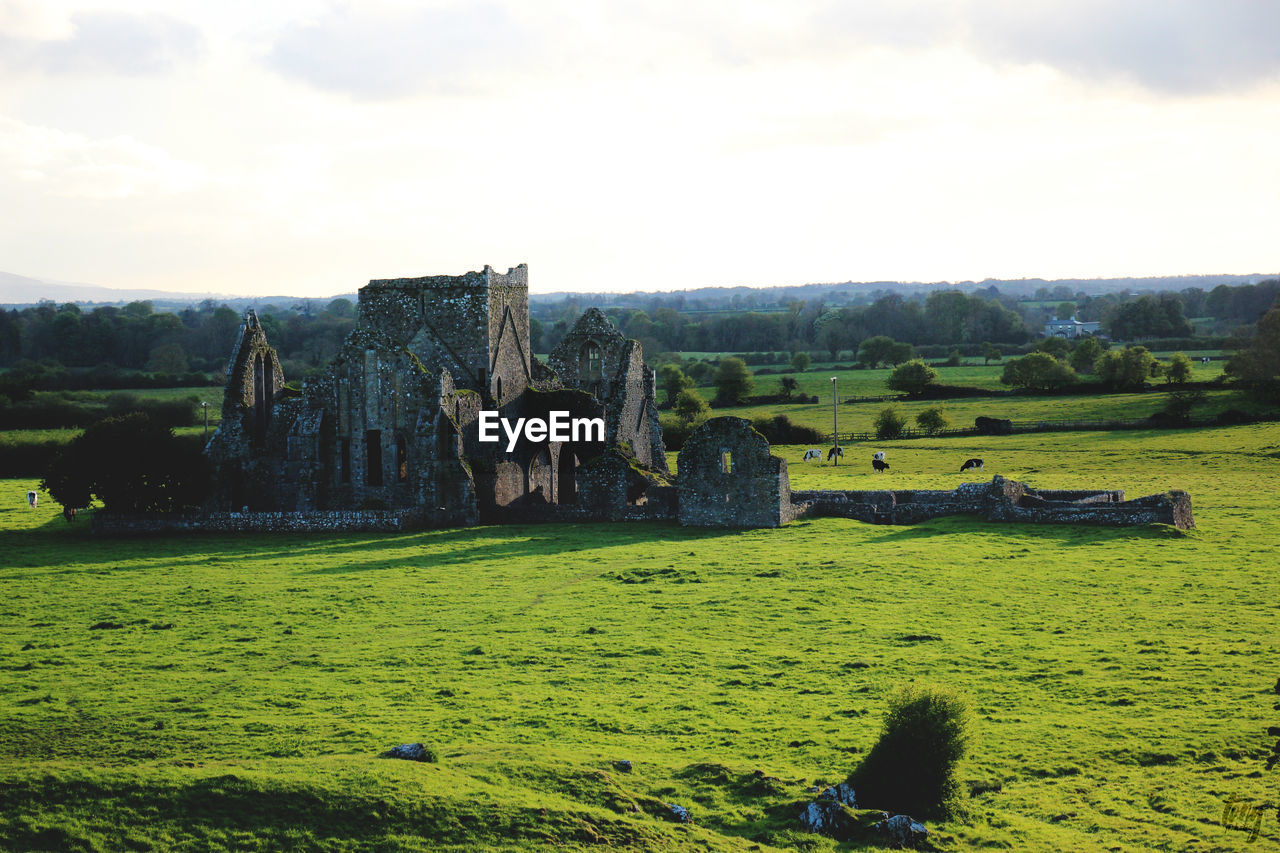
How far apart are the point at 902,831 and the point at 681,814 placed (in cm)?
275

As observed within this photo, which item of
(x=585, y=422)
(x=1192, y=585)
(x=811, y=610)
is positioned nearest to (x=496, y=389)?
(x=585, y=422)

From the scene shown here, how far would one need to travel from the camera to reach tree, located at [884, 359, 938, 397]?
3693 inches

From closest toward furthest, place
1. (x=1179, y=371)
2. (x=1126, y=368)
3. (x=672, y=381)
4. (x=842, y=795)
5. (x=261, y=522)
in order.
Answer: (x=842, y=795), (x=261, y=522), (x=1179, y=371), (x=1126, y=368), (x=672, y=381)

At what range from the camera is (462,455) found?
41.5 meters

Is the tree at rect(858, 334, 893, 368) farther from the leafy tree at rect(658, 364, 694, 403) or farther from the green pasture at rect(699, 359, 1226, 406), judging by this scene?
the leafy tree at rect(658, 364, 694, 403)

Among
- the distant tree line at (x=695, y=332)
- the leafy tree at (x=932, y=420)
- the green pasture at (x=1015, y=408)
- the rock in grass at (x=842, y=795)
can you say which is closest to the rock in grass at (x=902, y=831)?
the rock in grass at (x=842, y=795)

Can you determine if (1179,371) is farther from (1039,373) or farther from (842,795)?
(842,795)

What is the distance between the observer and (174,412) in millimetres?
81562

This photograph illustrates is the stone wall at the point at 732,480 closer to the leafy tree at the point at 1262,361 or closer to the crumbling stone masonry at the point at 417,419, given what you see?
the crumbling stone masonry at the point at 417,419

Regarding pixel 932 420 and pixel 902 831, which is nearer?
pixel 902 831

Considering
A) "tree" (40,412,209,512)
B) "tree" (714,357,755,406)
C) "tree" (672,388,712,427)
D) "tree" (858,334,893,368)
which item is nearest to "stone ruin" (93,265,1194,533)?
"tree" (40,412,209,512)

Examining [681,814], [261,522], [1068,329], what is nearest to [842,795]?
[681,814]

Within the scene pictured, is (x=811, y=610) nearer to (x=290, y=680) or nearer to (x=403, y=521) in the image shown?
(x=290, y=680)

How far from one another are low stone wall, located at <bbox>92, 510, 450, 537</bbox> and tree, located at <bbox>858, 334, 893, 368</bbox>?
89.7 m
